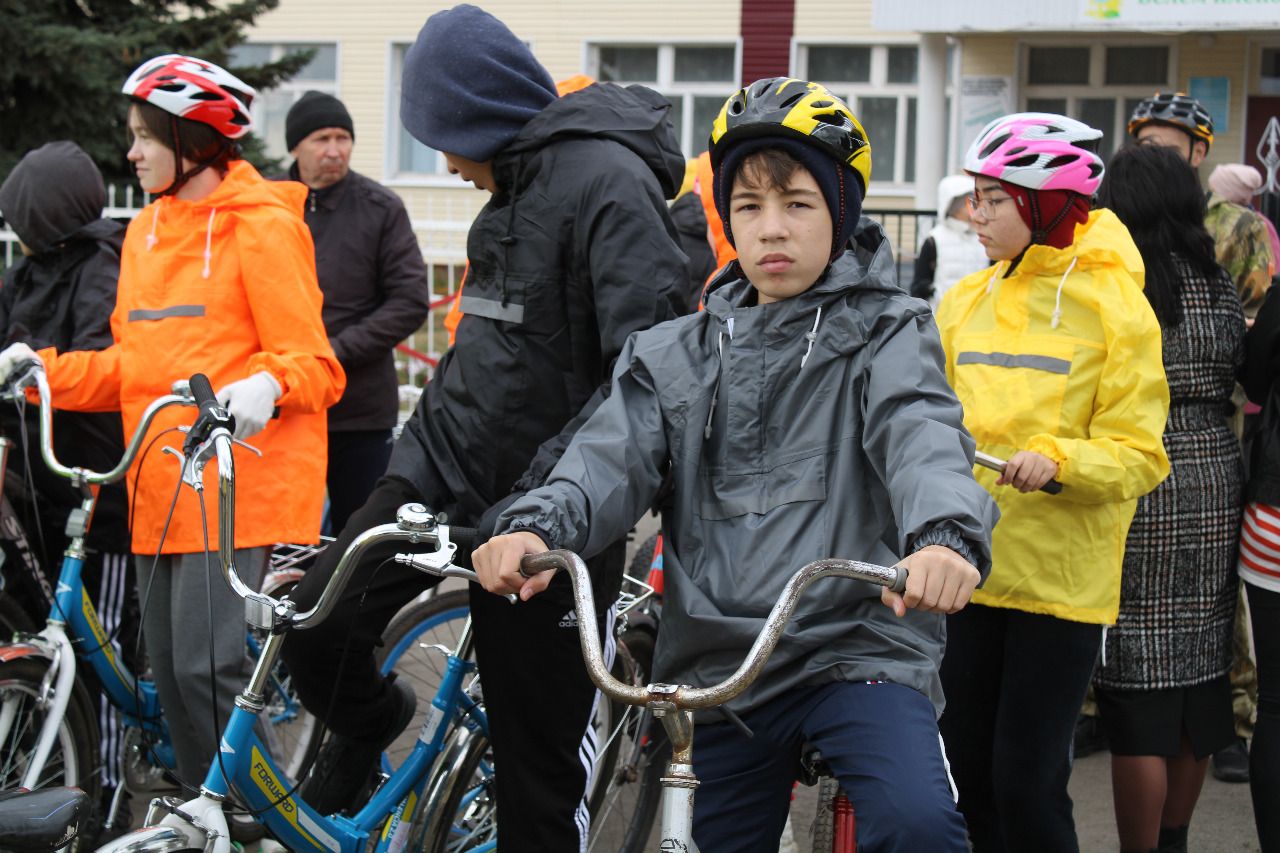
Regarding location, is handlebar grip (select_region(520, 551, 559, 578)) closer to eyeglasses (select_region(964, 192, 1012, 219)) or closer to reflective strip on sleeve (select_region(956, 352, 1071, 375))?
reflective strip on sleeve (select_region(956, 352, 1071, 375))

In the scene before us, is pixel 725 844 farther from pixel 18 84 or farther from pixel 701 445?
pixel 18 84

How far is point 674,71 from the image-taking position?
23.4 meters

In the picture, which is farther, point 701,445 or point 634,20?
point 634,20

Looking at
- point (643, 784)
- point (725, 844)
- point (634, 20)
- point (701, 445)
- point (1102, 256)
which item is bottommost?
point (643, 784)

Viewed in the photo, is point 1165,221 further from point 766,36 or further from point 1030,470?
point 766,36

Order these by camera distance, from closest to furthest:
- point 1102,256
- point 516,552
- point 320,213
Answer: point 516,552 < point 1102,256 < point 320,213

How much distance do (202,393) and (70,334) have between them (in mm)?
2090

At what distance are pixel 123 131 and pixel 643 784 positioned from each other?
9.14 m

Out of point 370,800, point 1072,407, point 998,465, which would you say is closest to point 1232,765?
point 1072,407

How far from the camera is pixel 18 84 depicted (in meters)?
12.0

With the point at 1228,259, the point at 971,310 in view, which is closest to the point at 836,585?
the point at 971,310

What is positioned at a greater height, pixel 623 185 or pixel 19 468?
pixel 623 185

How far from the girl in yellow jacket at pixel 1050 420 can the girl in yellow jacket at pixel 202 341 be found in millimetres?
1803

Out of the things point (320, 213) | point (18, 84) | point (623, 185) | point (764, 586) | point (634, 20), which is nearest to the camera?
point (764, 586)
